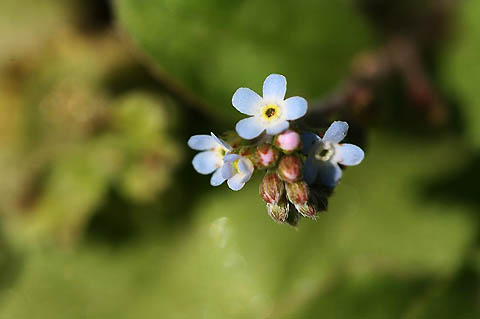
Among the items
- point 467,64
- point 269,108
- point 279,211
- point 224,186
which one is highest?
point 467,64

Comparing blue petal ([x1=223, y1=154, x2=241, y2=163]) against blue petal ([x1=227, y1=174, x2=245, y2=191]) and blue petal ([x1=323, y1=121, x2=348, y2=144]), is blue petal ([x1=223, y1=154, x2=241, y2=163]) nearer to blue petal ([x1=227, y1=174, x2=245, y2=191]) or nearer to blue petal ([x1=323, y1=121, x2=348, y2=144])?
blue petal ([x1=227, y1=174, x2=245, y2=191])

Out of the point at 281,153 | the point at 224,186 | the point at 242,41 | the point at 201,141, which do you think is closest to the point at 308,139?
the point at 281,153

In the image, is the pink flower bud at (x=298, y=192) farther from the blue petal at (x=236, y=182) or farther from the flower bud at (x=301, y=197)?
the blue petal at (x=236, y=182)

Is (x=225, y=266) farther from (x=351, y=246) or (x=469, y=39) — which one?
(x=469, y=39)

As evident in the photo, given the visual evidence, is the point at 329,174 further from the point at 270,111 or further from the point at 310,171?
the point at 270,111

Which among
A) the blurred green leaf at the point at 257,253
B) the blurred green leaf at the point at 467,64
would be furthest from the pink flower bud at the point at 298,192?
the blurred green leaf at the point at 467,64

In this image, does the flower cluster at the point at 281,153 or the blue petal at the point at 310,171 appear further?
the blue petal at the point at 310,171
